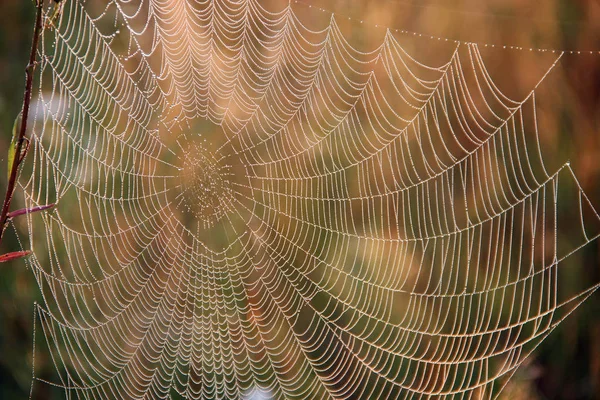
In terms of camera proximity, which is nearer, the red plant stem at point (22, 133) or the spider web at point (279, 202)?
the red plant stem at point (22, 133)

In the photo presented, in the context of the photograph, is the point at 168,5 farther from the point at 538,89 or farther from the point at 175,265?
the point at 538,89

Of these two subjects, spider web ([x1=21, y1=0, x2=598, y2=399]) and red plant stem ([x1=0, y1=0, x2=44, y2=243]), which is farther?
spider web ([x1=21, y1=0, x2=598, y2=399])

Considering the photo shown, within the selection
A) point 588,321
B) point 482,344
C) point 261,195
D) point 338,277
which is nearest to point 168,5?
point 261,195

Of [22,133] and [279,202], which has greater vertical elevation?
[22,133]

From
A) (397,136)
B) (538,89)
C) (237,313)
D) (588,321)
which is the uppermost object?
(538,89)

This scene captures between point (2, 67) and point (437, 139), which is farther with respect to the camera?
point (2, 67)

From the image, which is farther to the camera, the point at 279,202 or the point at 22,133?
the point at 279,202

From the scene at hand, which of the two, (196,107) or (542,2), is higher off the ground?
(542,2)

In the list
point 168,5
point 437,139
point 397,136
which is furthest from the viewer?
point 168,5
